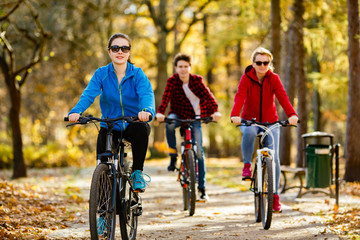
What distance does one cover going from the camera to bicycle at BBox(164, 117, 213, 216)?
7484mm

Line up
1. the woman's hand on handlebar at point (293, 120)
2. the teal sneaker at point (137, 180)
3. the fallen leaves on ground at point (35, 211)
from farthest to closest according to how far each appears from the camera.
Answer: the woman's hand on handlebar at point (293, 120)
the fallen leaves on ground at point (35, 211)
the teal sneaker at point (137, 180)

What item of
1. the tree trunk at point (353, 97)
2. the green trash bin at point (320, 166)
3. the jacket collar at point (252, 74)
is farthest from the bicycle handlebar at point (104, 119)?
the tree trunk at point (353, 97)

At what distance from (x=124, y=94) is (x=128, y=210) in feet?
3.78

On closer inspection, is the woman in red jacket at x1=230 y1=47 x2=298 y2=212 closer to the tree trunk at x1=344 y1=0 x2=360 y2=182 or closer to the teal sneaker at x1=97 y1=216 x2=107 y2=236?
the teal sneaker at x1=97 y1=216 x2=107 y2=236

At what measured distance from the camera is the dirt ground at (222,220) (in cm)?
612

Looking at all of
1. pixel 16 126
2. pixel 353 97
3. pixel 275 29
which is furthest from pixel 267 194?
pixel 16 126

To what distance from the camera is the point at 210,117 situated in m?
7.74

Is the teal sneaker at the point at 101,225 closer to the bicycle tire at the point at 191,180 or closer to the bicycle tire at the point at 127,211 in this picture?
the bicycle tire at the point at 127,211

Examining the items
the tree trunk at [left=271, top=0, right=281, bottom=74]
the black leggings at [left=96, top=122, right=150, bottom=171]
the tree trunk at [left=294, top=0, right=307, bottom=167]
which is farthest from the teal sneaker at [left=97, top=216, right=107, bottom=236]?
the tree trunk at [left=294, top=0, right=307, bottom=167]

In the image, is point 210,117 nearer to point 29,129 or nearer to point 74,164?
point 74,164

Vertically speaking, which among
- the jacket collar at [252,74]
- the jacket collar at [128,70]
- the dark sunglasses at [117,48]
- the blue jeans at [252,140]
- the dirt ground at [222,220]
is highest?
the dark sunglasses at [117,48]

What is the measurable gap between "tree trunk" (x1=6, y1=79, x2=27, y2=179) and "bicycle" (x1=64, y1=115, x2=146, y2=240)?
30.9ft

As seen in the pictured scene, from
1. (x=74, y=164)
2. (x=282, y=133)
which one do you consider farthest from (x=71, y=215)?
(x=74, y=164)

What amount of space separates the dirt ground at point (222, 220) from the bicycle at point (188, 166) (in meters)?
0.23
